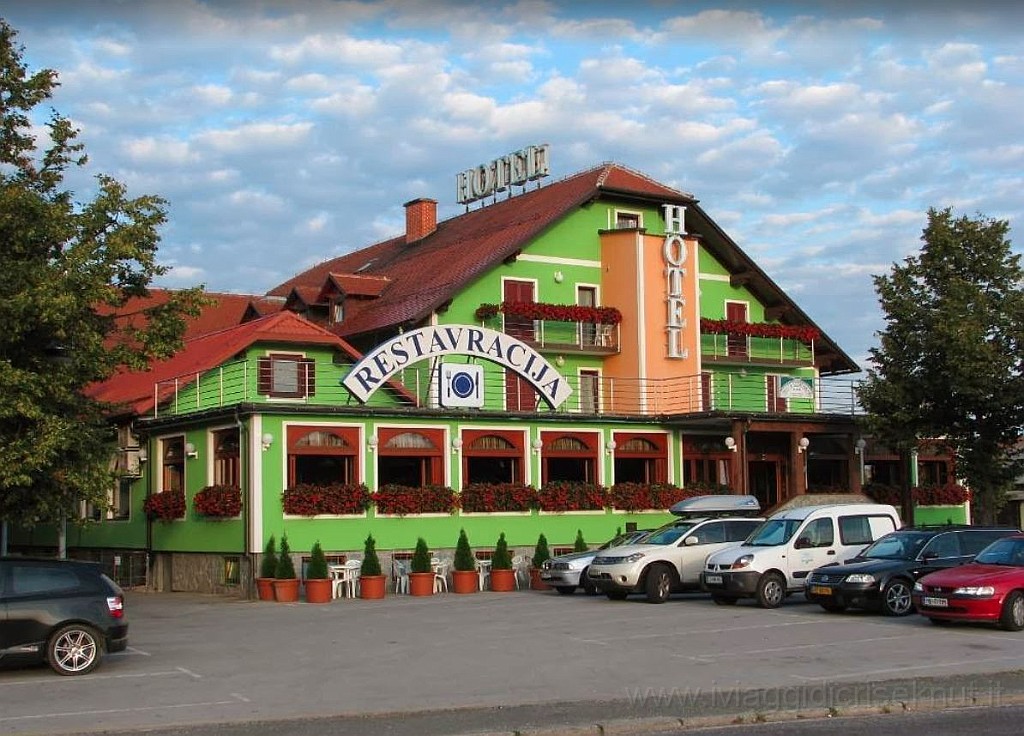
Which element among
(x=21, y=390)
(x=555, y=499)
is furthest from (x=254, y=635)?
(x=555, y=499)

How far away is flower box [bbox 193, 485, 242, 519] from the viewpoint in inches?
1205

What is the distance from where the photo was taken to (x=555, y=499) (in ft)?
112

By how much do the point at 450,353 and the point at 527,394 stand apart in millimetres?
7510

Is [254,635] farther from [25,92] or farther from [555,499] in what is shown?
[555,499]

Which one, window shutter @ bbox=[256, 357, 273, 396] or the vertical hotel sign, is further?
the vertical hotel sign

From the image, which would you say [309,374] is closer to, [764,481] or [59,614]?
[764,481]

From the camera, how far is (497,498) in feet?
109

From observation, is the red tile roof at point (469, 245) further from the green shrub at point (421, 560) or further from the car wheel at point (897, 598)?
the car wheel at point (897, 598)

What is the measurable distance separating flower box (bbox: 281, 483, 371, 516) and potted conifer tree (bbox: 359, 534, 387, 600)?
1.74m

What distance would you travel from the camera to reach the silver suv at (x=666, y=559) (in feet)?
83.4

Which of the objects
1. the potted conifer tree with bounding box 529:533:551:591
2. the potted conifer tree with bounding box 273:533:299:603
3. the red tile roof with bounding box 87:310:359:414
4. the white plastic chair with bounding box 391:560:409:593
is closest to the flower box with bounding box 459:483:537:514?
the potted conifer tree with bounding box 529:533:551:591

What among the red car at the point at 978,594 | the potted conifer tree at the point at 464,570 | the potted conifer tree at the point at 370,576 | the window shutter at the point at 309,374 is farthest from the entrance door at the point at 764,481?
the red car at the point at 978,594

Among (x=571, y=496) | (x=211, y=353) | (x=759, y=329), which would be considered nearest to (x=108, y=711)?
(x=571, y=496)

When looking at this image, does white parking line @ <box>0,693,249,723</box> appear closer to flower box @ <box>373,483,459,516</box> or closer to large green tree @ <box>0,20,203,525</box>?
large green tree @ <box>0,20,203,525</box>
